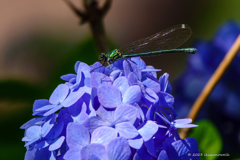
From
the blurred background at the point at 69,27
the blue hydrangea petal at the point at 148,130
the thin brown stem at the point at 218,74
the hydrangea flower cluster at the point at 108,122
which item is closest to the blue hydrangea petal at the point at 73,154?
the hydrangea flower cluster at the point at 108,122

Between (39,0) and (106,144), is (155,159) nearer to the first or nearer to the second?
(106,144)

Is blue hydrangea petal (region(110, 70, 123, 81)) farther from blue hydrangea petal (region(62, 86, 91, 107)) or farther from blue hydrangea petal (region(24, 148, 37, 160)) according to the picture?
blue hydrangea petal (region(24, 148, 37, 160))

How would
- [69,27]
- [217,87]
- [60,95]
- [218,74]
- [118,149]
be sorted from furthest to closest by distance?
[69,27], [217,87], [218,74], [60,95], [118,149]

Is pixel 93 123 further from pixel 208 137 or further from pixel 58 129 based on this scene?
pixel 208 137

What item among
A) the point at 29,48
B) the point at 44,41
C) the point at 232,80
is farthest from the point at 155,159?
the point at 29,48

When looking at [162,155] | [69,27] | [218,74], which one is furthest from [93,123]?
[69,27]

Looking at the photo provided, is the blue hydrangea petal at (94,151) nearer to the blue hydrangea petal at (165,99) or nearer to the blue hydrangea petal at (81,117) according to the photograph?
the blue hydrangea petal at (81,117)

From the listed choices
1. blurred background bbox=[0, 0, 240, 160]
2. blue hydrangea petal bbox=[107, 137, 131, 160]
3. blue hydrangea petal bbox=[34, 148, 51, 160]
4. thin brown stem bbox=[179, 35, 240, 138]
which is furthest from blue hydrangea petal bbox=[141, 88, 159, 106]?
blurred background bbox=[0, 0, 240, 160]
